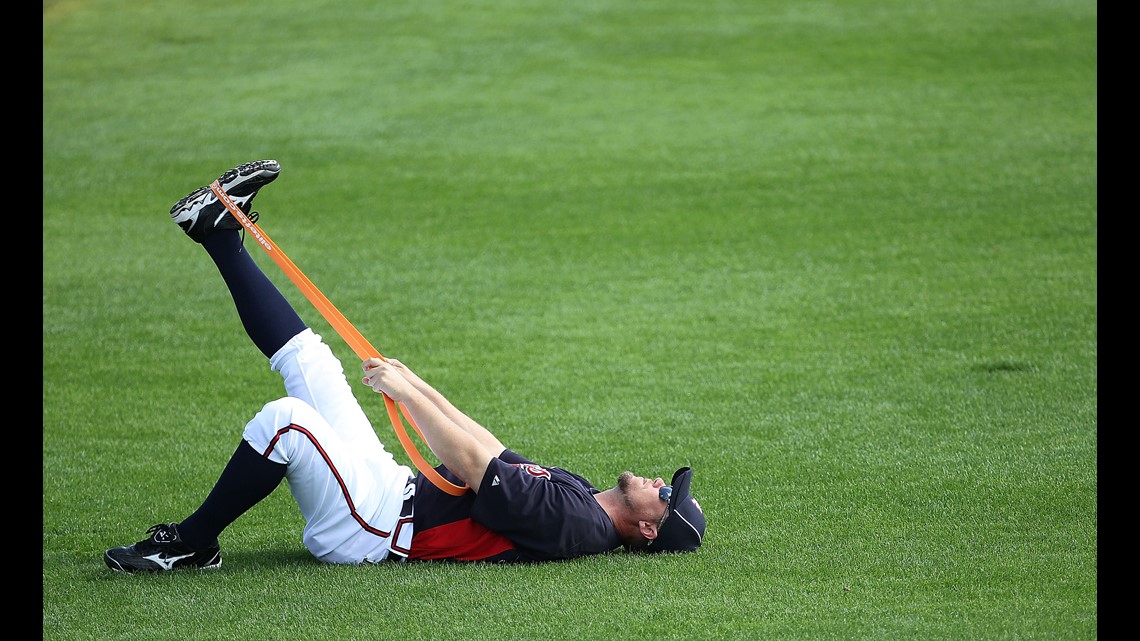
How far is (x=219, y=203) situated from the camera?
16.3 ft

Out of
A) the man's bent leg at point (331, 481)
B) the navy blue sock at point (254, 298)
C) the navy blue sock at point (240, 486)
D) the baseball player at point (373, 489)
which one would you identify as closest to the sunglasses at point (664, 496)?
the baseball player at point (373, 489)

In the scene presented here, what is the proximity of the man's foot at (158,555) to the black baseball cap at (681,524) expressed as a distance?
172cm

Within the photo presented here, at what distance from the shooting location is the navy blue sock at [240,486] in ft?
14.5

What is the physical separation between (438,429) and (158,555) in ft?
3.89

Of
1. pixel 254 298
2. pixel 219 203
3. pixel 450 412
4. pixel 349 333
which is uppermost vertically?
pixel 219 203

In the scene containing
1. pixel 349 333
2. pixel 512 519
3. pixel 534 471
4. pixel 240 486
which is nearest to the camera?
pixel 240 486

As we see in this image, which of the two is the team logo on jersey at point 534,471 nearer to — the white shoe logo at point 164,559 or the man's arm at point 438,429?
the man's arm at point 438,429

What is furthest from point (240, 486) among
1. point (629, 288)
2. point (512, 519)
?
point (629, 288)

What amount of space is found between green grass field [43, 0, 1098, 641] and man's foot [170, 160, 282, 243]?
1.34 metres

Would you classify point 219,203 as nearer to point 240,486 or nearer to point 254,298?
point 254,298

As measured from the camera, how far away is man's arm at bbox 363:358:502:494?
14.6 ft

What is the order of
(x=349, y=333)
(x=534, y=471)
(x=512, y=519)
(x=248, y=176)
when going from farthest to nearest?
(x=248, y=176) < (x=349, y=333) < (x=534, y=471) < (x=512, y=519)

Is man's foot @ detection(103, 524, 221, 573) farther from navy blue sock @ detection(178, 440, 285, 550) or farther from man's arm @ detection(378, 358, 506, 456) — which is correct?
man's arm @ detection(378, 358, 506, 456)

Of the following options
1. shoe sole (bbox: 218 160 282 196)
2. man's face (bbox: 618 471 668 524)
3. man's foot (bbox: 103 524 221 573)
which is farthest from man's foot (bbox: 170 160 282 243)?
man's face (bbox: 618 471 668 524)
